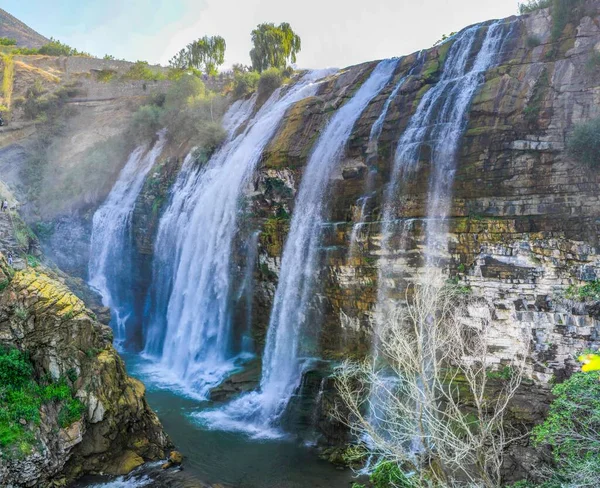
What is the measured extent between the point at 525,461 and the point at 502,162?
9.17 metres

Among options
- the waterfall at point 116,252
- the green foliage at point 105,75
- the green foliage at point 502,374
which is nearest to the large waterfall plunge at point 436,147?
the green foliage at point 502,374

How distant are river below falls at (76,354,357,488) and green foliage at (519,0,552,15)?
20.0 meters

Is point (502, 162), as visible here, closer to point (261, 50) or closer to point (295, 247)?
point (295, 247)

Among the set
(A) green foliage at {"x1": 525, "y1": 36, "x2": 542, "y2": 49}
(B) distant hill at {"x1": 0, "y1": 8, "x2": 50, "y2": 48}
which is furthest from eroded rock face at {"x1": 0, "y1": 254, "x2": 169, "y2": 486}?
(B) distant hill at {"x1": 0, "y1": 8, "x2": 50, "y2": 48}

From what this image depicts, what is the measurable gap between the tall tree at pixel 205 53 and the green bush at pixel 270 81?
18850 millimetres

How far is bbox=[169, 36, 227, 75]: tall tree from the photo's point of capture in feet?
162

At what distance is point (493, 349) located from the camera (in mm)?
14398

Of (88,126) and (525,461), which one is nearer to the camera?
(525,461)

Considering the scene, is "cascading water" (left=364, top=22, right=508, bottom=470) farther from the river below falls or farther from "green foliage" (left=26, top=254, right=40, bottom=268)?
"green foliage" (left=26, top=254, right=40, bottom=268)

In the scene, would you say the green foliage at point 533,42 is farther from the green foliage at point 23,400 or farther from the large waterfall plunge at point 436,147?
the green foliage at point 23,400

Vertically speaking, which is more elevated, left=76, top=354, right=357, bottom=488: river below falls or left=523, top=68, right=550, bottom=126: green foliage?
left=523, top=68, right=550, bottom=126: green foliage

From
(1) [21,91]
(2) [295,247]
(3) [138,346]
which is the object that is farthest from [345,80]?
(1) [21,91]

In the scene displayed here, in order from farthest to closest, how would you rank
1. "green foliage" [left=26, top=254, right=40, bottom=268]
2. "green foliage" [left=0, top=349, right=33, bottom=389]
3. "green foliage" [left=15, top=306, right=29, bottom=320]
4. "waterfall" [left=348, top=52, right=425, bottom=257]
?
"waterfall" [left=348, top=52, right=425, bottom=257]
"green foliage" [left=26, top=254, right=40, bottom=268]
"green foliage" [left=15, top=306, right=29, bottom=320]
"green foliage" [left=0, top=349, right=33, bottom=389]

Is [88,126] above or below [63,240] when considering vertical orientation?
above
